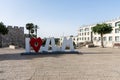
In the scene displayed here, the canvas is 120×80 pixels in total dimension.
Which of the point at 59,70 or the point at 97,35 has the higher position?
the point at 97,35

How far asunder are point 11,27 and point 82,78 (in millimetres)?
93795

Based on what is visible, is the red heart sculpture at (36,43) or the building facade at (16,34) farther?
the building facade at (16,34)

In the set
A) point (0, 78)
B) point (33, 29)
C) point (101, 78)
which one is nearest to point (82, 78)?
point (101, 78)

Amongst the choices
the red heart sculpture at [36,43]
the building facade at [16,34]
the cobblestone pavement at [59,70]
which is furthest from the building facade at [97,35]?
the cobblestone pavement at [59,70]

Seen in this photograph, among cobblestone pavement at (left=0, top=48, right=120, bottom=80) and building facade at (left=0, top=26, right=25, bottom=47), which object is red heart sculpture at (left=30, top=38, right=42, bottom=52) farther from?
building facade at (left=0, top=26, right=25, bottom=47)

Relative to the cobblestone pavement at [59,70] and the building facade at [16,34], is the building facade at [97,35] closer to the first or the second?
the building facade at [16,34]

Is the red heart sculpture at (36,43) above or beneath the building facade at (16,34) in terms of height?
beneath

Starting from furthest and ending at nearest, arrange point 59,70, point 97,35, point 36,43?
1. point 97,35
2. point 36,43
3. point 59,70

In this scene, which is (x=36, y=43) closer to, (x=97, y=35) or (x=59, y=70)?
(x=59, y=70)

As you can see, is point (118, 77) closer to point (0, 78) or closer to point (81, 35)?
point (0, 78)

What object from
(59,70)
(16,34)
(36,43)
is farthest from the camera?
(16,34)

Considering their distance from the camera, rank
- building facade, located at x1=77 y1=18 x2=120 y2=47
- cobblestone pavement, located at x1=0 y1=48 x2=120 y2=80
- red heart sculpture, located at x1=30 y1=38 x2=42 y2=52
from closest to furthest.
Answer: cobblestone pavement, located at x1=0 y1=48 x2=120 y2=80, red heart sculpture, located at x1=30 y1=38 x2=42 y2=52, building facade, located at x1=77 y1=18 x2=120 y2=47

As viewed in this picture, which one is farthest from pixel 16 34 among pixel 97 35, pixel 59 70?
pixel 59 70

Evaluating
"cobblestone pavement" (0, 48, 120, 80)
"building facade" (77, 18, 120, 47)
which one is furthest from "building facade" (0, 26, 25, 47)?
"cobblestone pavement" (0, 48, 120, 80)
